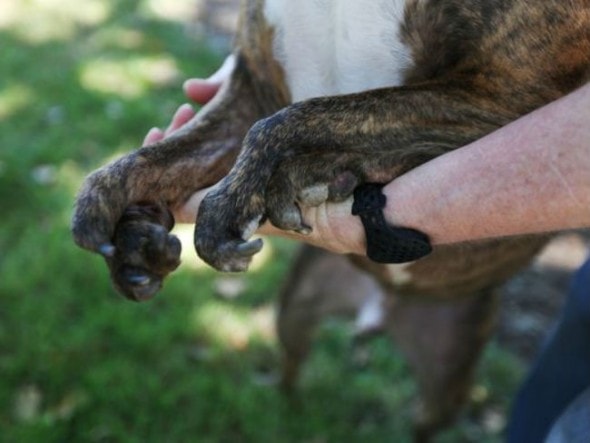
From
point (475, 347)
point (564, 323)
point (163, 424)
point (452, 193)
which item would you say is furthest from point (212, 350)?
point (452, 193)

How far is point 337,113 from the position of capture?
2322 millimetres

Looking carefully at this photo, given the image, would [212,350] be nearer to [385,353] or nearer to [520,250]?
[385,353]

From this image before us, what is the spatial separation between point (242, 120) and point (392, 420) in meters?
1.88

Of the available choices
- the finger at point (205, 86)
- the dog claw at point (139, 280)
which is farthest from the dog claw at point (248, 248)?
the finger at point (205, 86)

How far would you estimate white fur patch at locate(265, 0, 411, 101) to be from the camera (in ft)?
7.93

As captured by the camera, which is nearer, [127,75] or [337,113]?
[337,113]

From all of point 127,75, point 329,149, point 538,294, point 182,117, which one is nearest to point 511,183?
point 329,149

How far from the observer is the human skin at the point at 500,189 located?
1942 mm

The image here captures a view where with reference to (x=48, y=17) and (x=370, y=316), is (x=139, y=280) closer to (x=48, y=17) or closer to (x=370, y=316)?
(x=370, y=316)

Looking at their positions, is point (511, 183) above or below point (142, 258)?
below

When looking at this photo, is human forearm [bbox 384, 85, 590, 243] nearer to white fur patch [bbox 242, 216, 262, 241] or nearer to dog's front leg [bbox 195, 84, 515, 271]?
dog's front leg [bbox 195, 84, 515, 271]

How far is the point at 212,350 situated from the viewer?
13.8 feet

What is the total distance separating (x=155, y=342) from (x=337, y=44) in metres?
2.08

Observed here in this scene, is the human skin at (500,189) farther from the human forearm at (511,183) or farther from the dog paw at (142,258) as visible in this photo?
the dog paw at (142,258)
